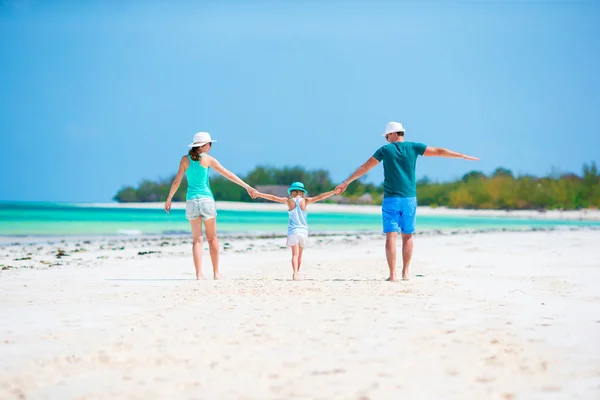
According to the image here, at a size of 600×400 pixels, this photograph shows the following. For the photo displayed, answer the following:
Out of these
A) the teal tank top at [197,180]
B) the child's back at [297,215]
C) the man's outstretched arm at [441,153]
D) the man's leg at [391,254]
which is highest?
the man's outstretched arm at [441,153]

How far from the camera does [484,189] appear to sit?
46.2 meters

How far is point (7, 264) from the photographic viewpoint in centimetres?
1044

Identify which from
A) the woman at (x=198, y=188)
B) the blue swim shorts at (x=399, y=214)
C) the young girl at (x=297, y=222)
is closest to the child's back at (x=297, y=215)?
the young girl at (x=297, y=222)

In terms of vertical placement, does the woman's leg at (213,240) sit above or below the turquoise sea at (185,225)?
above

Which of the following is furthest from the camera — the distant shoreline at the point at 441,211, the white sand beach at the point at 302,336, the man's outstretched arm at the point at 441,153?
the distant shoreline at the point at 441,211

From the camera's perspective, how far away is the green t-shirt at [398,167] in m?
7.54

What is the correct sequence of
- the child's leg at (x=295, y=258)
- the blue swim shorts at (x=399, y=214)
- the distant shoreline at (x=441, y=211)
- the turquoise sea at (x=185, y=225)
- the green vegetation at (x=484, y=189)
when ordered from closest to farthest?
the blue swim shorts at (x=399, y=214) < the child's leg at (x=295, y=258) < the turquoise sea at (x=185, y=225) < the distant shoreline at (x=441, y=211) < the green vegetation at (x=484, y=189)

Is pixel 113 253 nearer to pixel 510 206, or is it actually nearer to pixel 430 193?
pixel 510 206

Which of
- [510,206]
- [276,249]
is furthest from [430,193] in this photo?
[276,249]

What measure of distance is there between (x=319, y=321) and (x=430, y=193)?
49339 millimetres

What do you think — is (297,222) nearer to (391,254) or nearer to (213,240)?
(213,240)

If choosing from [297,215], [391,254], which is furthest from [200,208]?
[391,254]

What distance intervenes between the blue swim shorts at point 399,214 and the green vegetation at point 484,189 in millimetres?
37182

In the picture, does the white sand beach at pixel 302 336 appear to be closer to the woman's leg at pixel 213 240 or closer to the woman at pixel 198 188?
the woman's leg at pixel 213 240
